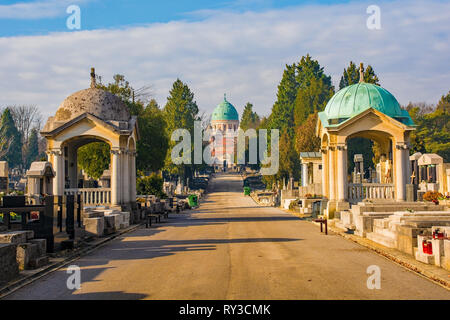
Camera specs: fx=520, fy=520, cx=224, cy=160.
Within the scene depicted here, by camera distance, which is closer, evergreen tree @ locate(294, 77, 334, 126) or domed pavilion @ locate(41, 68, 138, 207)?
domed pavilion @ locate(41, 68, 138, 207)

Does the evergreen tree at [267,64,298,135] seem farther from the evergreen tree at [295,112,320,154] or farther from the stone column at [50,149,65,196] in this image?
the stone column at [50,149,65,196]

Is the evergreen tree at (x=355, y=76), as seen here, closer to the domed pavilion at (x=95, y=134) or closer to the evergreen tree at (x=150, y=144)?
the evergreen tree at (x=150, y=144)

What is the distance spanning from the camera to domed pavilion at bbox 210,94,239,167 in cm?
14050

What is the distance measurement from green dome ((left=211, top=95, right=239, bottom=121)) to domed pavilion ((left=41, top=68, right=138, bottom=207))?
11568cm

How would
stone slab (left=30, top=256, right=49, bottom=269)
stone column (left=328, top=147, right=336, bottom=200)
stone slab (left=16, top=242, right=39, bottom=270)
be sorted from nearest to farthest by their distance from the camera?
stone slab (left=16, top=242, right=39, bottom=270)
stone slab (left=30, top=256, right=49, bottom=269)
stone column (left=328, top=147, right=336, bottom=200)

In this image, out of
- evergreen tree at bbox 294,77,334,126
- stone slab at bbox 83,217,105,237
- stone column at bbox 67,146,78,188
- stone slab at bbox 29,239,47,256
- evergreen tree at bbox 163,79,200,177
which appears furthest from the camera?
evergreen tree at bbox 163,79,200,177

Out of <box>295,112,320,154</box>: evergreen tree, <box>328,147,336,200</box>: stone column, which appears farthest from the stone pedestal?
<box>295,112,320,154</box>: evergreen tree

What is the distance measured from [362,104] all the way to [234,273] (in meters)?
19.6

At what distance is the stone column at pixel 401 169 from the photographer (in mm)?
27297

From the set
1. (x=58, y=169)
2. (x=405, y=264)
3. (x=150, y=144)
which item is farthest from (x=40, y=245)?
(x=150, y=144)

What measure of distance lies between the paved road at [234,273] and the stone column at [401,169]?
34.6 feet


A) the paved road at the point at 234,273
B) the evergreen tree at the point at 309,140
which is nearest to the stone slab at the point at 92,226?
the paved road at the point at 234,273
